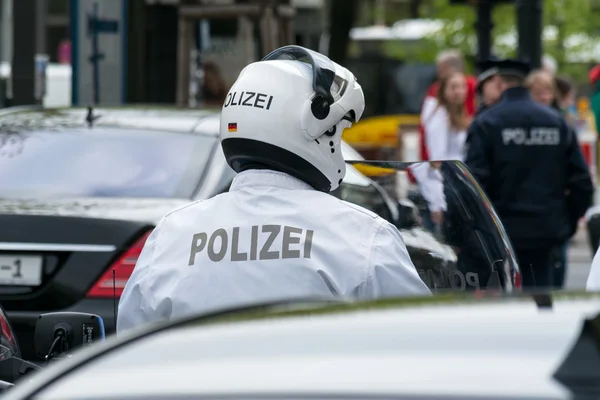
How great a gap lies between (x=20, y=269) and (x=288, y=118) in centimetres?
258

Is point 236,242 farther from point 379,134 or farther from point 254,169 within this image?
point 379,134

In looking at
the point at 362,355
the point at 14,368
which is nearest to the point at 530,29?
the point at 14,368

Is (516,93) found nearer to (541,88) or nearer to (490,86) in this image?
(490,86)

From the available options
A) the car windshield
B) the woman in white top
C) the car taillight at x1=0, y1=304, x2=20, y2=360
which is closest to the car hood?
the car windshield

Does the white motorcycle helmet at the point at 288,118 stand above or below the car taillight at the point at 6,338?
above

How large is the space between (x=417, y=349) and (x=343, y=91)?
1.93m

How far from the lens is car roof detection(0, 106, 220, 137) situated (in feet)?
23.0

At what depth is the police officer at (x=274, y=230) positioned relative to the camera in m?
3.34

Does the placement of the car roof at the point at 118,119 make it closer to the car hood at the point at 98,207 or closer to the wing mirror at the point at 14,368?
the car hood at the point at 98,207

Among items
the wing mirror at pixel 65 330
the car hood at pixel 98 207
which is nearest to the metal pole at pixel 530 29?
the car hood at pixel 98 207

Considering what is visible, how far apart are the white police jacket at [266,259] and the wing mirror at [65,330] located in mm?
70

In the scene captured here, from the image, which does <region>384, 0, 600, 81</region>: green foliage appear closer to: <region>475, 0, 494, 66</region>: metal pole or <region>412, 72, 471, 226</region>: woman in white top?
<region>475, 0, 494, 66</region>: metal pole

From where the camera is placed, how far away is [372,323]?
2.10 m

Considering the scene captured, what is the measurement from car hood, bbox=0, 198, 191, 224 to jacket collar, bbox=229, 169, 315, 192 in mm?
2363
